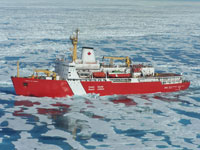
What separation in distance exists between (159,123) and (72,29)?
165 feet

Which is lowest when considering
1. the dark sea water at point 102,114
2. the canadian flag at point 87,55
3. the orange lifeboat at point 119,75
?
the dark sea water at point 102,114

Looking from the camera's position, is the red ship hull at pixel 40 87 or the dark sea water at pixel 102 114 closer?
the dark sea water at pixel 102 114

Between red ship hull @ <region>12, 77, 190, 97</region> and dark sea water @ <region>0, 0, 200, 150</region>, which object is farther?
red ship hull @ <region>12, 77, 190, 97</region>

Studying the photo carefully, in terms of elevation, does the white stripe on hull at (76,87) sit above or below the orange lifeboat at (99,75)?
below

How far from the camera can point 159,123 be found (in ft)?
80.4

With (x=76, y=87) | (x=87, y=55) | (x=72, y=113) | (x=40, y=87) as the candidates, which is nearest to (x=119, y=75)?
(x=87, y=55)

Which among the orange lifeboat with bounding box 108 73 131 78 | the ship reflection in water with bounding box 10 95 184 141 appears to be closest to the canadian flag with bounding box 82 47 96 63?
the orange lifeboat with bounding box 108 73 131 78

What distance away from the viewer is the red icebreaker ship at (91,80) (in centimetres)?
3028

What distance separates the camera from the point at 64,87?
30.4 m

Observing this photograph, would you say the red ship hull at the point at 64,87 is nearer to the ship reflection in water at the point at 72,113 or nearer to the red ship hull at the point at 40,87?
the red ship hull at the point at 40,87

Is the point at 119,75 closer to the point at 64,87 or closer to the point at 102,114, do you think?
the point at 64,87

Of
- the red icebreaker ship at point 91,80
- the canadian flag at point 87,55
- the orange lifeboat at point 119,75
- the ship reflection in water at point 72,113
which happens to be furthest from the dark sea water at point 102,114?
the canadian flag at point 87,55

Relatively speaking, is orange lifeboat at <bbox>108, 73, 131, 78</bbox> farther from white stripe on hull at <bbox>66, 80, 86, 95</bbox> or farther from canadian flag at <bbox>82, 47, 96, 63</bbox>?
white stripe on hull at <bbox>66, 80, 86, 95</bbox>

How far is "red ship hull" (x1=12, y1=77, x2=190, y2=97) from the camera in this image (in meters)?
30.2
